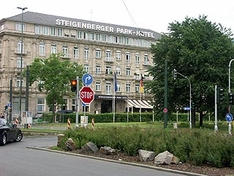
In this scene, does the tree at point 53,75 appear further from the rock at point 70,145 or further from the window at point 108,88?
the rock at point 70,145

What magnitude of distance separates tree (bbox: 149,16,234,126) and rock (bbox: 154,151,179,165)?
1416 inches

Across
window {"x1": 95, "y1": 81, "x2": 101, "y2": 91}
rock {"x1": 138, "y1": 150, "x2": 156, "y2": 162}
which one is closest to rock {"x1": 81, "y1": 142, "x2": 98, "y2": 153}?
rock {"x1": 138, "y1": 150, "x2": 156, "y2": 162}

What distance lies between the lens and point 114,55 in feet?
317

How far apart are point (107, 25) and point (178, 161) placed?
85.1 meters

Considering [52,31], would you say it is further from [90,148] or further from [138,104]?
[90,148]

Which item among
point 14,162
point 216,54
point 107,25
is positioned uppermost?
point 107,25

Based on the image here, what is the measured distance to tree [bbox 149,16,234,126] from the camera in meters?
50.6

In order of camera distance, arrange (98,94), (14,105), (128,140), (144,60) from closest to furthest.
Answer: (128,140), (14,105), (98,94), (144,60)

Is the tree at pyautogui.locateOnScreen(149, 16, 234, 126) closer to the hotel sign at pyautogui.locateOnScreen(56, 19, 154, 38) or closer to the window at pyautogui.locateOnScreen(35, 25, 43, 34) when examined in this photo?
the hotel sign at pyautogui.locateOnScreen(56, 19, 154, 38)

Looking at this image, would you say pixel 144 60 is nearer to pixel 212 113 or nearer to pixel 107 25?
pixel 107 25

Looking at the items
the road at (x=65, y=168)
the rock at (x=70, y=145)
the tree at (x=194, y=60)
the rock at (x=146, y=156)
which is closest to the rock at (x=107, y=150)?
the road at (x=65, y=168)

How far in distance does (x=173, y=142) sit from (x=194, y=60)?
36733mm

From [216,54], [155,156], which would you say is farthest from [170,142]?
[216,54]

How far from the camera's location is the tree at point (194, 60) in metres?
50.6
